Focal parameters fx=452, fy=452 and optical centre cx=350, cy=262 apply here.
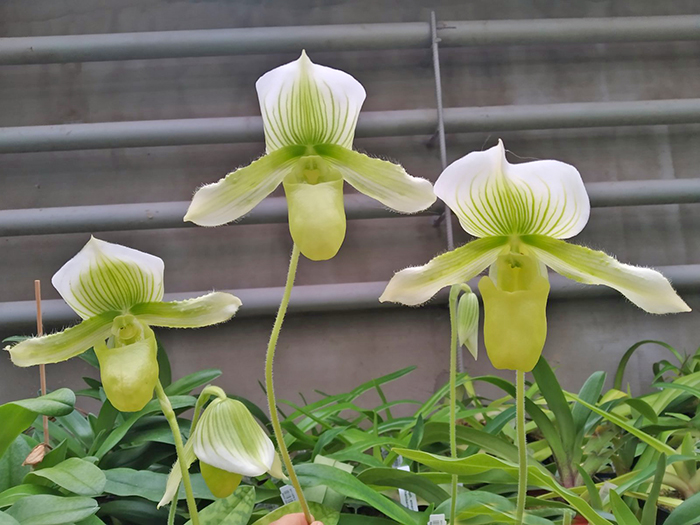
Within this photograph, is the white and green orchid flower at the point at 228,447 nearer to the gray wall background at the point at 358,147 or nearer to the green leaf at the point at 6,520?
the green leaf at the point at 6,520

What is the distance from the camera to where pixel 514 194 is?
1.34 ft

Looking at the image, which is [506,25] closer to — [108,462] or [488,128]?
[488,128]

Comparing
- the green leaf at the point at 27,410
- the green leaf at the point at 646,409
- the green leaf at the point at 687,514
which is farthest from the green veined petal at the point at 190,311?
the green leaf at the point at 646,409

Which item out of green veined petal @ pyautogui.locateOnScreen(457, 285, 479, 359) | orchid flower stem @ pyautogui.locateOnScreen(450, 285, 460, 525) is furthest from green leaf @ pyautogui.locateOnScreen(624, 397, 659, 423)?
orchid flower stem @ pyautogui.locateOnScreen(450, 285, 460, 525)

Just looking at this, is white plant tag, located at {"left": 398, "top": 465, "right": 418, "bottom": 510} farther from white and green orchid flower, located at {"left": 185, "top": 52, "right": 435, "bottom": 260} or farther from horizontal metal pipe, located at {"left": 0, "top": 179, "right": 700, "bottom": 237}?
horizontal metal pipe, located at {"left": 0, "top": 179, "right": 700, "bottom": 237}

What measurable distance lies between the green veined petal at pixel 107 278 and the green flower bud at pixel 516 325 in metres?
0.32

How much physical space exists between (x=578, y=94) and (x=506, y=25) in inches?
18.2

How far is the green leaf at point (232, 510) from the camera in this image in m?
0.62

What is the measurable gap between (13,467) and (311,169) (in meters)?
0.74

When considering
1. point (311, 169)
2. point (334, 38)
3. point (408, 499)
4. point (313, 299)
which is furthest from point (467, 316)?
point (334, 38)

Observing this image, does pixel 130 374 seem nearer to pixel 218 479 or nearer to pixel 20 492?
pixel 218 479

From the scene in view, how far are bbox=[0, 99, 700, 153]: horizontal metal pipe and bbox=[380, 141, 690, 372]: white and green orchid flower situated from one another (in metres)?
1.42

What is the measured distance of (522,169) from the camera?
383 millimetres

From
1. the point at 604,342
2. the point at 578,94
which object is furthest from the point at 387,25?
the point at 604,342
